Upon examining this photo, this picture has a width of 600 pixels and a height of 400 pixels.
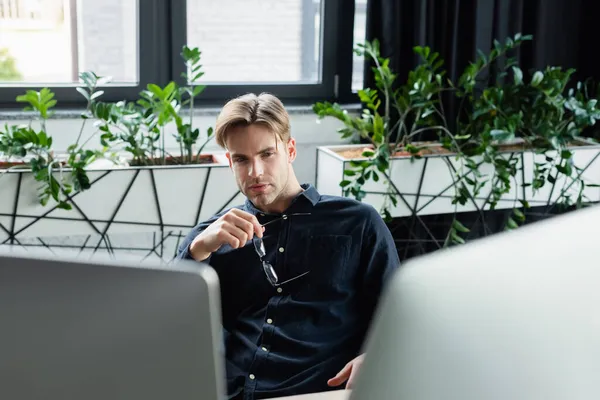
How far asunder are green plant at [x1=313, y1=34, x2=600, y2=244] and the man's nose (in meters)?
1.01

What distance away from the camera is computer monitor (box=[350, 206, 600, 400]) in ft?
1.36

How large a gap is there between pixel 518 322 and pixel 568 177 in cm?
268

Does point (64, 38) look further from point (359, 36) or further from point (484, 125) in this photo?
point (484, 125)

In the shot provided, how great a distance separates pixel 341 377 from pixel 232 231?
0.33 m

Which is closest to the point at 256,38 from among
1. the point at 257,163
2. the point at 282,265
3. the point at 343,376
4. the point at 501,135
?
the point at 501,135

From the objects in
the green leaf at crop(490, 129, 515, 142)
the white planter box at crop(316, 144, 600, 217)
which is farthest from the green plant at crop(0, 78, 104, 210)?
the green leaf at crop(490, 129, 515, 142)

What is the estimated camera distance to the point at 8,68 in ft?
9.66

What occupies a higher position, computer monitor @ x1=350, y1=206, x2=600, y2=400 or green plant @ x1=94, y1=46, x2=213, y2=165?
computer monitor @ x1=350, y1=206, x2=600, y2=400

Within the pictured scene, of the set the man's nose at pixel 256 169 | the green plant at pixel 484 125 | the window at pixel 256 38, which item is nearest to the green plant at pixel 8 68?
the window at pixel 256 38

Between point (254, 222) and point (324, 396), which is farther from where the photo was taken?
point (254, 222)

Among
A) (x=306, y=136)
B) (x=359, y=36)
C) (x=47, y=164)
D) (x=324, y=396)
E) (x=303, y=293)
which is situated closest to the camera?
(x=324, y=396)

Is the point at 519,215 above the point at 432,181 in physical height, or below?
below

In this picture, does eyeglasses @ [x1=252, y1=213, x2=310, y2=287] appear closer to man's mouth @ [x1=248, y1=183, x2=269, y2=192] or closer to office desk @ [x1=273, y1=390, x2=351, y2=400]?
man's mouth @ [x1=248, y1=183, x2=269, y2=192]

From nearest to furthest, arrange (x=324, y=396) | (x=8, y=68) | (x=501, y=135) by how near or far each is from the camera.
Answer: (x=324, y=396), (x=501, y=135), (x=8, y=68)
